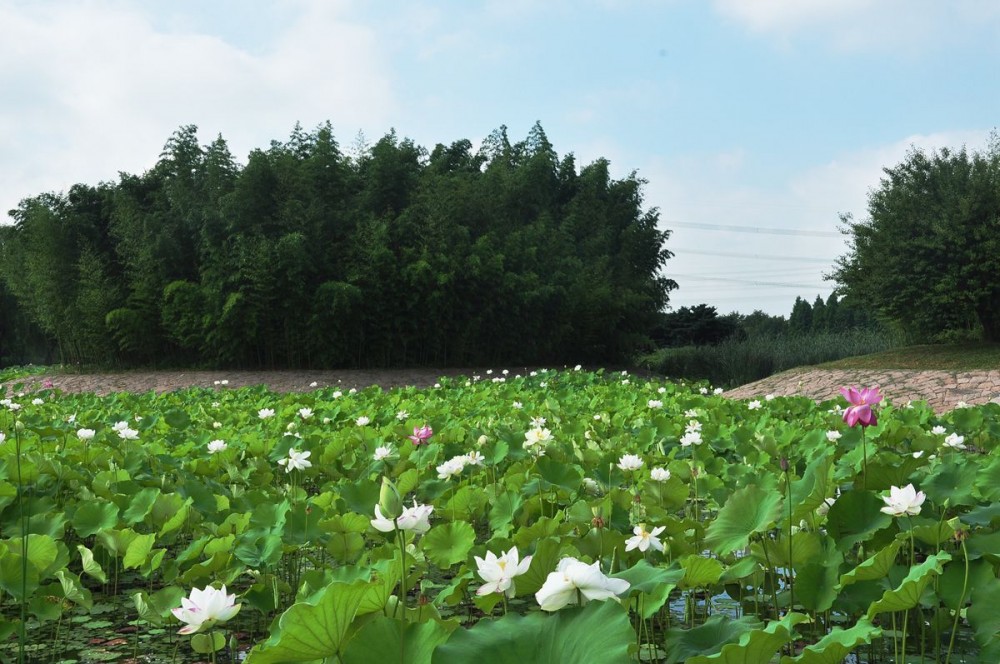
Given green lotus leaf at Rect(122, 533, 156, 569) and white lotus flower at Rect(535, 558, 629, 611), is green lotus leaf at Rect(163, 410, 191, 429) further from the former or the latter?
white lotus flower at Rect(535, 558, 629, 611)

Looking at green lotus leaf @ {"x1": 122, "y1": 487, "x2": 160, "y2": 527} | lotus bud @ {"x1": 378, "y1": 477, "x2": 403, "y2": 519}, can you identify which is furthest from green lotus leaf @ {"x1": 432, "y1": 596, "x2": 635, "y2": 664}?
green lotus leaf @ {"x1": 122, "y1": 487, "x2": 160, "y2": 527}

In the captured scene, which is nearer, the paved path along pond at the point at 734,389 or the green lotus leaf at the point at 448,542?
the green lotus leaf at the point at 448,542

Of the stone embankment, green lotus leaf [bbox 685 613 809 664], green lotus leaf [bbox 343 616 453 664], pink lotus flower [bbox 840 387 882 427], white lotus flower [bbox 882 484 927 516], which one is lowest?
the stone embankment

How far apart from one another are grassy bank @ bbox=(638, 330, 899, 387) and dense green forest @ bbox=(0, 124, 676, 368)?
1.29 metres

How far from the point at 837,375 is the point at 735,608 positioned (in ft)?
33.1

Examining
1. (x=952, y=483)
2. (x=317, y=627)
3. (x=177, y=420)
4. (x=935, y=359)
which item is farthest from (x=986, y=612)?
(x=935, y=359)

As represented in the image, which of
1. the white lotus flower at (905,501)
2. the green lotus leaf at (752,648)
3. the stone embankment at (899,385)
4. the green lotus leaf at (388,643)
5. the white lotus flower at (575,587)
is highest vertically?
the white lotus flower at (575,587)

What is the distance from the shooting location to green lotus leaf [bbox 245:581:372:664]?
0.89 metres

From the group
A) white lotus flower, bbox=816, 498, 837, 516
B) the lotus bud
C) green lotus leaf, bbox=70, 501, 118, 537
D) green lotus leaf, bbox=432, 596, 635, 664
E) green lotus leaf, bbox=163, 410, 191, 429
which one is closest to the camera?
green lotus leaf, bbox=432, 596, 635, 664

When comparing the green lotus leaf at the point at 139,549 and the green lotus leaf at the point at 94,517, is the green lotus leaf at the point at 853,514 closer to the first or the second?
the green lotus leaf at the point at 139,549

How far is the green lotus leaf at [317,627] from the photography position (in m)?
0.89

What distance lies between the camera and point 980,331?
14.6 m

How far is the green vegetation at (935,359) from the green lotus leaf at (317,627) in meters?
12.7

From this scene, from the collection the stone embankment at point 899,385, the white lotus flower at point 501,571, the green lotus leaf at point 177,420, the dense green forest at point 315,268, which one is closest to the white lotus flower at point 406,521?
the white lotus flower at point 501,571
